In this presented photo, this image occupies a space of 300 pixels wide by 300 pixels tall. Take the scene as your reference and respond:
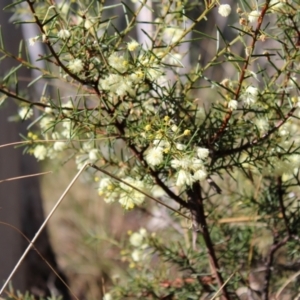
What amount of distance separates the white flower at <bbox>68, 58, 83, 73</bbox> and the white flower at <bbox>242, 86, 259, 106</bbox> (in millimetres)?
194

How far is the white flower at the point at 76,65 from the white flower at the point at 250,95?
194 millimetres

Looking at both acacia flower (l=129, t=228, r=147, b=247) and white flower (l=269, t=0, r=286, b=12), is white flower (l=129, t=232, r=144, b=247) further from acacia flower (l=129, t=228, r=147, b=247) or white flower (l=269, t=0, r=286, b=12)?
white flower (l=269, t=0, r=286, b=12)

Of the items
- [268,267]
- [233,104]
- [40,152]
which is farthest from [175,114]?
[268,267]

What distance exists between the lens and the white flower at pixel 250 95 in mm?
672

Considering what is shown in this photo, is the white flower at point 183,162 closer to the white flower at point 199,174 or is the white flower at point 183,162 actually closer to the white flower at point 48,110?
the white flower at point 199,174

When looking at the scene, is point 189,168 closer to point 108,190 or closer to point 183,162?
point 183,162

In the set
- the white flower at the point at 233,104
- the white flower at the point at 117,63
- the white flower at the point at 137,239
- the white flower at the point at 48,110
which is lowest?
the white flower at the point at 137,239

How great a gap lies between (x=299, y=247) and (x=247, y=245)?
0.09 meters

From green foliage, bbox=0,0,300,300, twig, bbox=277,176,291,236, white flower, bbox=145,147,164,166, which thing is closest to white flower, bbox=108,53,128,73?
green foliage, bbox=0,0,300,300

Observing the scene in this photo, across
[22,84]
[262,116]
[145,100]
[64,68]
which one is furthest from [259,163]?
[22,84]

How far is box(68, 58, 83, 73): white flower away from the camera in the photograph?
2.22 feet

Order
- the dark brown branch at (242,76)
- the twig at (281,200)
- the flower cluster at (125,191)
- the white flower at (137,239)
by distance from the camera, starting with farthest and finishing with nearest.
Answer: the white flower at (137,239) → the twig at (281,200) → the flower cluster at (125,191) → the dark brown branch at (242,76)

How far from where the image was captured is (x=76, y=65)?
68 centimetres

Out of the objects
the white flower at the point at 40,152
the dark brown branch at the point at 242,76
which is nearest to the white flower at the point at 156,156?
the dark brown branch at the point at 242,76
